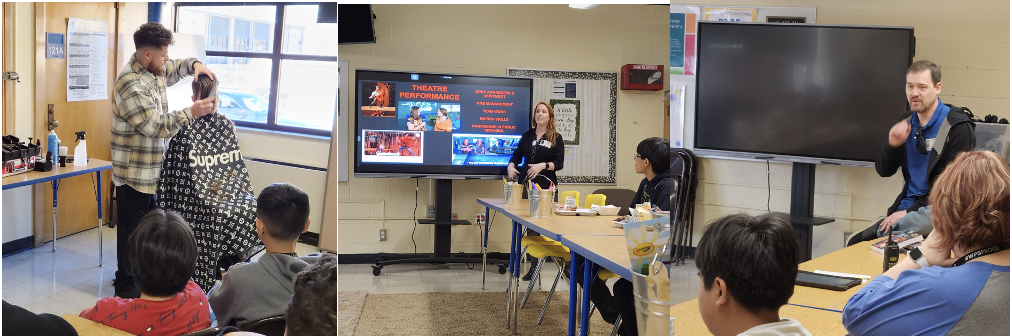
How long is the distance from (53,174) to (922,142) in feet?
8.03

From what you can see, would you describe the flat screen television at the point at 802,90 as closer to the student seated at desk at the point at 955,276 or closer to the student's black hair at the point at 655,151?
the student's black hair at the point at 655,151

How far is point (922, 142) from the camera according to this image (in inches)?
70.7

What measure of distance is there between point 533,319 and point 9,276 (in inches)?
57.9

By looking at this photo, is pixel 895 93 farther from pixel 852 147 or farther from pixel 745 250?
pixel 745 250

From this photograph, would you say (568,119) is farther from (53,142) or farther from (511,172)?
(53,142)

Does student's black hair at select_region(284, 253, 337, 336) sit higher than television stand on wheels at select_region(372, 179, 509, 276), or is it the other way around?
television stand on wheels at select_region(372, 179, 509, 276)

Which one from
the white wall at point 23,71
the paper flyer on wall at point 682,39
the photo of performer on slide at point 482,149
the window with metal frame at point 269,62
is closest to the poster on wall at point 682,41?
the paper flyer on wall at point 682,39

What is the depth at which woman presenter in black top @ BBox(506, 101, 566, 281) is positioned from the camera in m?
1.84

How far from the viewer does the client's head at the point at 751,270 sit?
1.46 metres

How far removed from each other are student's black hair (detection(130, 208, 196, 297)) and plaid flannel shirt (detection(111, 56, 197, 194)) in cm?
10

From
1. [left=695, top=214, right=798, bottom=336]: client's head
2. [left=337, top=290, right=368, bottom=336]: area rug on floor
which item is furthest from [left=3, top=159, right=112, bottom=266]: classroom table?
[left=695, top=214, right=798, bottom=336]: client's head

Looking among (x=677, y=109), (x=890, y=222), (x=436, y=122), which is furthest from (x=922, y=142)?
(x=436, y=122)

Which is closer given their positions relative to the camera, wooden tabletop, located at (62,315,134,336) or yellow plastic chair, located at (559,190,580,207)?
wooden tabletop, located at (62,315,134,336)

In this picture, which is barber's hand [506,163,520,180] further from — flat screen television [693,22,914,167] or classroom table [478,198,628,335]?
flat screen television [693,22,914,167]
